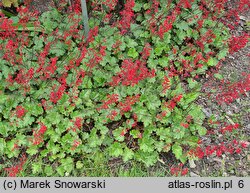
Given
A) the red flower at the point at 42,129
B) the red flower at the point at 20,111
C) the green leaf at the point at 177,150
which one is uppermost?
the red flower at the point at 20,111

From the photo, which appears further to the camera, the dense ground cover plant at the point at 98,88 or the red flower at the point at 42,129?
the dense ground cover plant at the point at 98,88

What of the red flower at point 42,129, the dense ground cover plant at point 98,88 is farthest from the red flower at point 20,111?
the red flower at point 42,129

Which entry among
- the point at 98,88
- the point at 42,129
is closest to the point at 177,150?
the point at 98,88

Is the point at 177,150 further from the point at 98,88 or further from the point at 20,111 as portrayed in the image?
the point at 20,111

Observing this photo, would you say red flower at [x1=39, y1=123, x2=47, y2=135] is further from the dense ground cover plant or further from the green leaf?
the green leaf

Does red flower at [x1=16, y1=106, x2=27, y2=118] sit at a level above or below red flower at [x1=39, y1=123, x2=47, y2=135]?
above

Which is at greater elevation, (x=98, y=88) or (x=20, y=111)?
(x=98, y=88)

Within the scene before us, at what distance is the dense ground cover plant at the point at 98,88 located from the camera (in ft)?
13.1

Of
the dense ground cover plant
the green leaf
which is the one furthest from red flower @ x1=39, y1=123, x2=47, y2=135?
the green leaf

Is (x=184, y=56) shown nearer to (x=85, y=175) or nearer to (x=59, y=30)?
(x=59, y=30)

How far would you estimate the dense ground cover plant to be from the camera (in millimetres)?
3980

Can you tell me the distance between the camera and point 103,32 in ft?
14.7

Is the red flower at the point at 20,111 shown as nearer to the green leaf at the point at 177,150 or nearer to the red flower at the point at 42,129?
the red flower at the point at 42,129

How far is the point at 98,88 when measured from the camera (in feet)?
14.0
